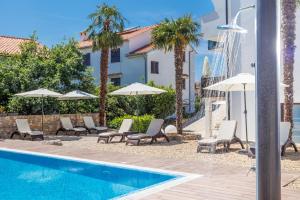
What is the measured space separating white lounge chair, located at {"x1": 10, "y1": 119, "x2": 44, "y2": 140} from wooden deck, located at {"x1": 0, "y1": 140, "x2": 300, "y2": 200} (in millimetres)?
6963

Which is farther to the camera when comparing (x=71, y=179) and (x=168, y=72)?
(x=168, y=72)

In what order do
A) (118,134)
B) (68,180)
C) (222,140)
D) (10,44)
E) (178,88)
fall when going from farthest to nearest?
(10,44) < (178,88) < (118,134) < (222,140) < (68,180)

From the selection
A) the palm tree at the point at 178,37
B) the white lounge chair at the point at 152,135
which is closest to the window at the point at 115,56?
the palm tree at the point at 178,37

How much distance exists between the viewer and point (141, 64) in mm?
36312

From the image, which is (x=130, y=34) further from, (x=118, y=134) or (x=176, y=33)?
(x=118, y=134)

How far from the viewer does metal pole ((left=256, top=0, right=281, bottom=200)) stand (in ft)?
12.1

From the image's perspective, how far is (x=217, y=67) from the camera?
19.3 meters

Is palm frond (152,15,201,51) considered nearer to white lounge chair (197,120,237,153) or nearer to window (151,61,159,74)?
white lounge chair (197,120,237,153)

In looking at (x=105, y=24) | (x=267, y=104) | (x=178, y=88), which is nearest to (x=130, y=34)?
(x=105, y=24)

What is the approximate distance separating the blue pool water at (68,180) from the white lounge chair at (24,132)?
239 inches

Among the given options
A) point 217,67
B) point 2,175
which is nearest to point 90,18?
point 217,67

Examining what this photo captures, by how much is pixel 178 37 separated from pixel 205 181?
39.6 ft

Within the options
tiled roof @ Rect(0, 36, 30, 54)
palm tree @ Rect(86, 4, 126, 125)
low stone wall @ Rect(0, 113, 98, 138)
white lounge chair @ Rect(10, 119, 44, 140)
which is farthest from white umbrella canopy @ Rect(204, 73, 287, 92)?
tiled roof @ Rect(0, 36, 30, 54)

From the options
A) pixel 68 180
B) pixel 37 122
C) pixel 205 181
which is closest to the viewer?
pixel 205 181
